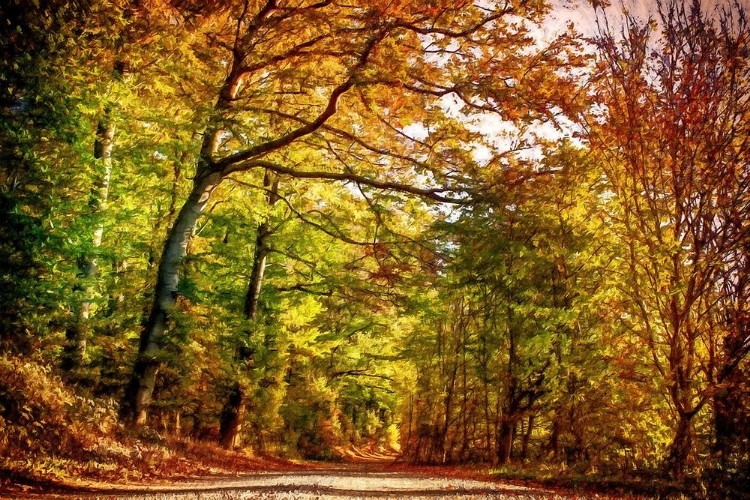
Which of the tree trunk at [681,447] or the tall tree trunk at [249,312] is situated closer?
the tree trunk at [681,447]

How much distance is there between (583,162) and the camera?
10.2m

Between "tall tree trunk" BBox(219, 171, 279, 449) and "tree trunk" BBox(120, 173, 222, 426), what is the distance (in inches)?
208

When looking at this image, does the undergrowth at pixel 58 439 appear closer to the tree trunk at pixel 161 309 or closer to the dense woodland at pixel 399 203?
the dense woodland at pixel 399 203

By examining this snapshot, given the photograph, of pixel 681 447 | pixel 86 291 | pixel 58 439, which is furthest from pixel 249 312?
pixel 681 447

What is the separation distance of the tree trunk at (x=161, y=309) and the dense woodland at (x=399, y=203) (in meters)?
0.06

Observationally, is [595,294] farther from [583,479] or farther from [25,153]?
[25,153]

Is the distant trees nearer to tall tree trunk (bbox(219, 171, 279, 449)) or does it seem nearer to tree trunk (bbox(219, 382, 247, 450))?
tall tree trunk (bbox(219, 171, 279, 449))

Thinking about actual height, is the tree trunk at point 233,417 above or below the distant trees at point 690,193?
below

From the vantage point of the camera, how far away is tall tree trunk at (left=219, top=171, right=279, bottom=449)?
713 inches

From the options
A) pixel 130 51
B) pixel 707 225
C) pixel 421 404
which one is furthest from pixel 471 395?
pixel 130 51

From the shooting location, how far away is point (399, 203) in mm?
11883

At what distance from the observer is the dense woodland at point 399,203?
7.66 metres

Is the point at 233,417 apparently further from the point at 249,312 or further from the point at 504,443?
the point at 504,443

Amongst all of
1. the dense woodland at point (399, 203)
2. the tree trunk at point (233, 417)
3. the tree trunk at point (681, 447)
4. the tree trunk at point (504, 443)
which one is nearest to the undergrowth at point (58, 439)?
the dense woodland at point (399, 203)
